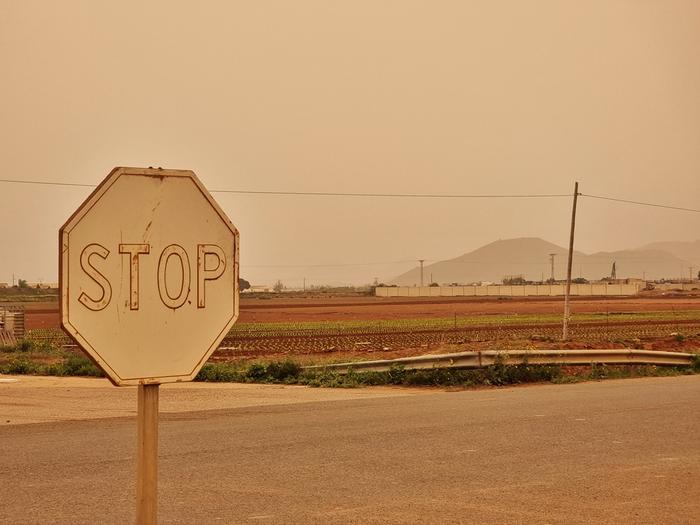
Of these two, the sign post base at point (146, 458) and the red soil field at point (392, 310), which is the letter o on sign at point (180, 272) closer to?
the sign post base at point (146, 458)

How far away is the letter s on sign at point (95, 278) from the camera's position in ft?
9.38

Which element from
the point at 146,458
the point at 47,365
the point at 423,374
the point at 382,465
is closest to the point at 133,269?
the point at 146,458

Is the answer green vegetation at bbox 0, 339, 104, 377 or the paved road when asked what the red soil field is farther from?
the paved road

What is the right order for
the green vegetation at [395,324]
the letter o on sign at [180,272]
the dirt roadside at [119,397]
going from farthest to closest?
the green vegetation at [395,324]
the dirt roadside at [119,397]
the letter o on sign at [180,272]

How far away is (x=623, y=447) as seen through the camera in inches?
411

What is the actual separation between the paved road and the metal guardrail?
5448mm

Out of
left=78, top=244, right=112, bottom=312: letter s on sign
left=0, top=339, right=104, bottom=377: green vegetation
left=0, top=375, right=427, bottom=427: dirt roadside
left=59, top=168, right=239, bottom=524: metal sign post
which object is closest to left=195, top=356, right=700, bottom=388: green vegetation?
left=0, top=375, right=427, bottom=427: dirt roadside

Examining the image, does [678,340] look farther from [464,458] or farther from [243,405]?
[464,458]

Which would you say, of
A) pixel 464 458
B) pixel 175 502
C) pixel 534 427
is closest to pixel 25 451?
pixel 175 502

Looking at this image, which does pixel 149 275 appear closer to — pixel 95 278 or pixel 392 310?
pixel 95 278

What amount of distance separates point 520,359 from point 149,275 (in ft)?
59.4

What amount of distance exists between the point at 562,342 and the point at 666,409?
15.0 metres

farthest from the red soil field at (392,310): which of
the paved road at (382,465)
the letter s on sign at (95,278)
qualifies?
the letter s on sign at (95,278)

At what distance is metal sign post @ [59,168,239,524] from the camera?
9.42 ft
